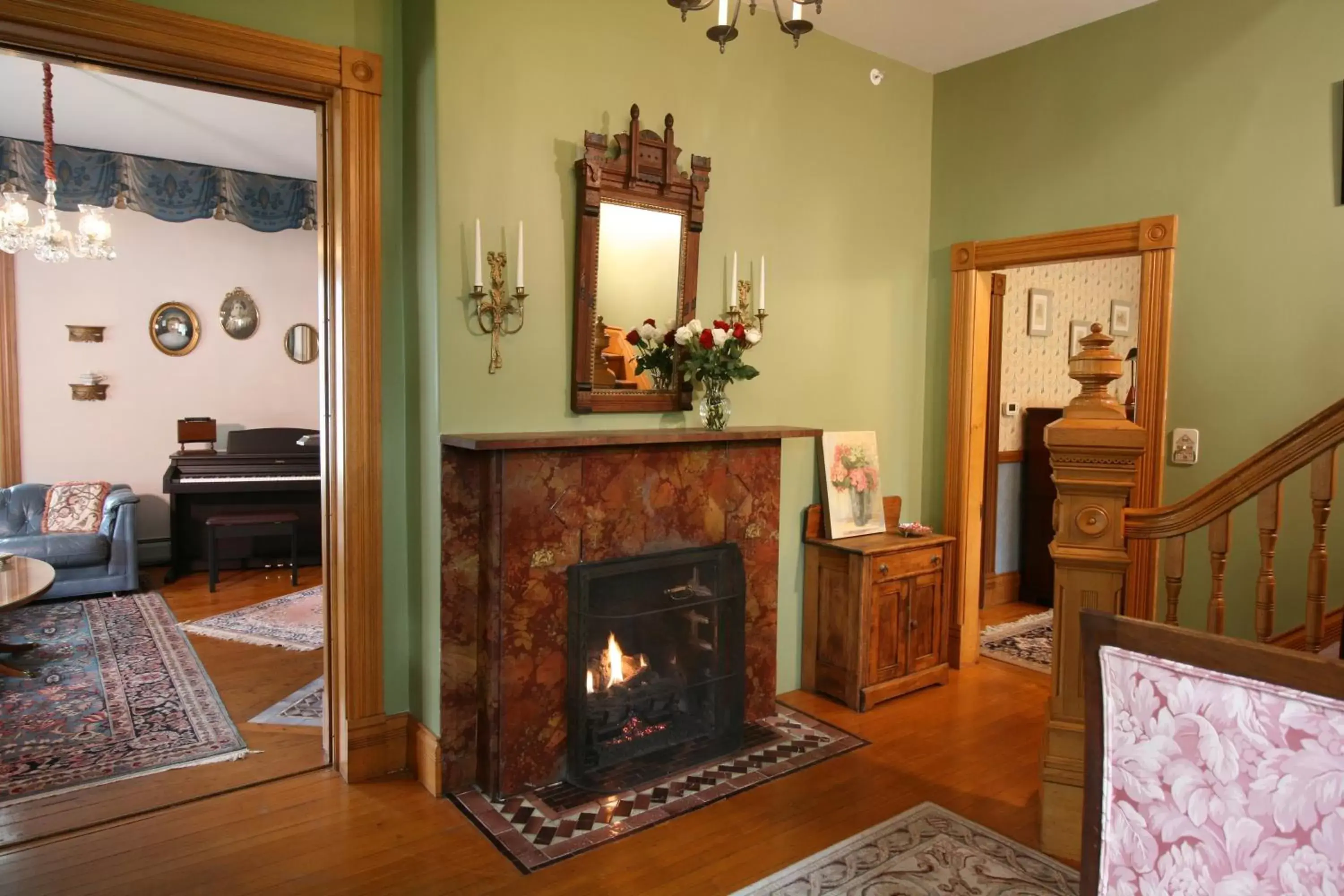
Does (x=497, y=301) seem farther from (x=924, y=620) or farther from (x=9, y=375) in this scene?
(x=9, y=375)

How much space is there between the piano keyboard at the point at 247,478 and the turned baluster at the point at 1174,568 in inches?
217

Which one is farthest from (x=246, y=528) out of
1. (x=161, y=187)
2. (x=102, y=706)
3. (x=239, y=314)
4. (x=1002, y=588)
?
(x=1002, y=588)

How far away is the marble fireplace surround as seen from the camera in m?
2.88

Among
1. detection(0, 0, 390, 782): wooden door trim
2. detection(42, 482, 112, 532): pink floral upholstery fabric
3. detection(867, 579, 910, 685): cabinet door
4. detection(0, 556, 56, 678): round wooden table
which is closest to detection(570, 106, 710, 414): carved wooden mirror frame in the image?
detection(0, 0, 390, 782): wooden door trim

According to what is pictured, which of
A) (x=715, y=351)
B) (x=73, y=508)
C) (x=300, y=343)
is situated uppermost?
(x=300, y=343)

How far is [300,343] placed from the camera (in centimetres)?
722

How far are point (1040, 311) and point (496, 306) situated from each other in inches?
166

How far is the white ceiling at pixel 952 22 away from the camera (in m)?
3.57

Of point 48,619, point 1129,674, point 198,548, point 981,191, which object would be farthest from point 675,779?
point 198,548

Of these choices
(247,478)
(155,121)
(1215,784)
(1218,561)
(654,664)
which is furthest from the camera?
(247,478)

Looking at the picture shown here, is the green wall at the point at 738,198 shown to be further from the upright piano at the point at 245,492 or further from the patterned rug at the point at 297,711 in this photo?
the upright piano at the point at 245,492

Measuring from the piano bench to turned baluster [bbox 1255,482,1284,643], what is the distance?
5.75 meters

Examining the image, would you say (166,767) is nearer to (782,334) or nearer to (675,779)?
(675,779)

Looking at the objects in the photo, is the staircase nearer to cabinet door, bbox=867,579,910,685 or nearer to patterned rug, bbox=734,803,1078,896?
patterned rug, bbox=734,803,1078,896
